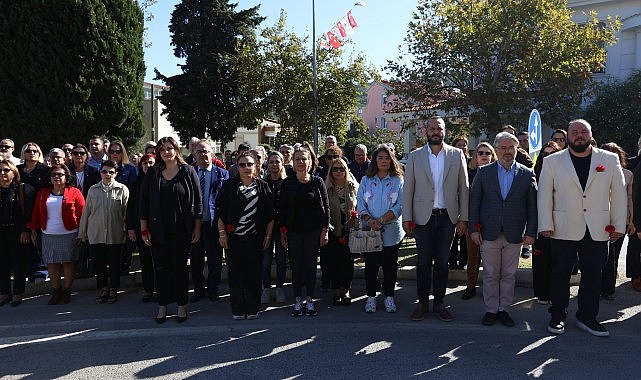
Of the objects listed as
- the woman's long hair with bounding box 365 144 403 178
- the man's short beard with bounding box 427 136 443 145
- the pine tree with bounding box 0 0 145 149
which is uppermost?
the pine tree with bounding box 0 0 145 149

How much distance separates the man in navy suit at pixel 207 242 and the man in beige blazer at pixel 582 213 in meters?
3.90

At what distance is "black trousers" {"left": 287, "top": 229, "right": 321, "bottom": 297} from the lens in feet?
19.6

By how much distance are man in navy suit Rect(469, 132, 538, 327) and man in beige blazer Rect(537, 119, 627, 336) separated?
0.57 feet

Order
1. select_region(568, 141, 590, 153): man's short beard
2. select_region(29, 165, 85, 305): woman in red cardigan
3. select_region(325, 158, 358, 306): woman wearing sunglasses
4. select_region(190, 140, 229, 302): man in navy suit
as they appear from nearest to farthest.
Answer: select_region(568, 141, 590, 153): man's short beard
select_region(325, 158, 358, 306): woman wearing sunglasses
select_region(29, 165, 85, 305): woman in red cardigan
select_region(190, 140, 229, 302): man in navy suit

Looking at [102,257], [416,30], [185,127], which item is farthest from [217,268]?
[185,127]

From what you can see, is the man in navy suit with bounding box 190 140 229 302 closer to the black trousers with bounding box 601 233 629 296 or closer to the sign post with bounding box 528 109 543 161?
the black trousers with bounding box 601 233 629 296

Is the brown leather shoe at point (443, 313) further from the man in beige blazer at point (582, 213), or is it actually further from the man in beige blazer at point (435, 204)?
the man in beige blazer at point (582, 213)

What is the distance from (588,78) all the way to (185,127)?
21.6 m

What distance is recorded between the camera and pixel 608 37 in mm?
15867

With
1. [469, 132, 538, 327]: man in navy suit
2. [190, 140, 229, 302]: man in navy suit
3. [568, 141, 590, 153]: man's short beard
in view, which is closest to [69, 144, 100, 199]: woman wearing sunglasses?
[190, 140, 229, 302]: man in navy suit

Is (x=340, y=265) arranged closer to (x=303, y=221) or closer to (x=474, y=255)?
(x=303, y=221)

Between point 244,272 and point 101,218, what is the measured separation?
6.88 ft

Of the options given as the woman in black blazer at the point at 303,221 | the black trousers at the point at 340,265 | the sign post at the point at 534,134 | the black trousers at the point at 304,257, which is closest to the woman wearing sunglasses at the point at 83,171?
the woman in black blazer at the point at 303,221

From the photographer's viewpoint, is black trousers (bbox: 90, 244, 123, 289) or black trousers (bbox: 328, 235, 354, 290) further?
black trousers (bbox: 90, 244, 123, 289)
